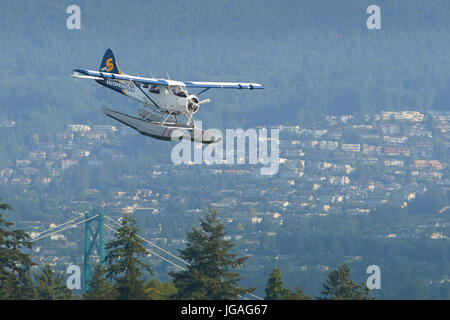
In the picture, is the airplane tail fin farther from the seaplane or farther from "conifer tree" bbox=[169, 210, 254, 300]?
"conifer tree" bbox=[169, 210, 254, 300]

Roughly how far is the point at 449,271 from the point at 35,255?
69259 millimetres

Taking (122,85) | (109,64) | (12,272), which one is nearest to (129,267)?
(12,272)

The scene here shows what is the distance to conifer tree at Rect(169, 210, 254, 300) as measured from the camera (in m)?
58.1

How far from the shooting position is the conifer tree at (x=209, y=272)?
58094 mm

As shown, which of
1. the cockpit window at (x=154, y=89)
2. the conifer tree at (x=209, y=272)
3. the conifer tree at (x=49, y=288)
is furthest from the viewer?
the conifer tree at (x=49, y=288)

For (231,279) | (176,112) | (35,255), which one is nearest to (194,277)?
(231,279)

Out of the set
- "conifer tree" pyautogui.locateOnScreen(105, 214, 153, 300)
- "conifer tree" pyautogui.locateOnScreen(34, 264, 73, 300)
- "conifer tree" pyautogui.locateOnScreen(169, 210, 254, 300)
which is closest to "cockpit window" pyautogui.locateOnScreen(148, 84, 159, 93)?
"conifer tree" pyautogui.locateOnScreen(105, 214, 153, 300)

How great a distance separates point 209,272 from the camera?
59656 mm

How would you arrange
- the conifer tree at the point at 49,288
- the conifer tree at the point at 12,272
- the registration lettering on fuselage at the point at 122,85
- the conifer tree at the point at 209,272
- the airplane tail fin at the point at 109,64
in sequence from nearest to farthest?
the conifer tree at the point at 209,272, the conifer tree at the point at 12,272, the registration lettering on fuselage at the point at 122,85, the conifer tree at the point at 49,288, the airplane tail fin at the point at 109,64

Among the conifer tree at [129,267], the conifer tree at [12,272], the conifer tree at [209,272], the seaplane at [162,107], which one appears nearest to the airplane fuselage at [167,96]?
the seaplane at [162,107]

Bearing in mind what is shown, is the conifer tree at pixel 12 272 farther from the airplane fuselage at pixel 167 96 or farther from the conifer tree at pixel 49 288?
the airplane fuselage at pixel 167 96

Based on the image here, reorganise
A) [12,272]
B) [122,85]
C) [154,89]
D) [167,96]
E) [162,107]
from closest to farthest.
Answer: [12,272], [167,96], [162,107], [154,89], [122,85]

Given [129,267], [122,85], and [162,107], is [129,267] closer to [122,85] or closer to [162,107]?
[162,107]

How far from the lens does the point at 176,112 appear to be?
200 feet
